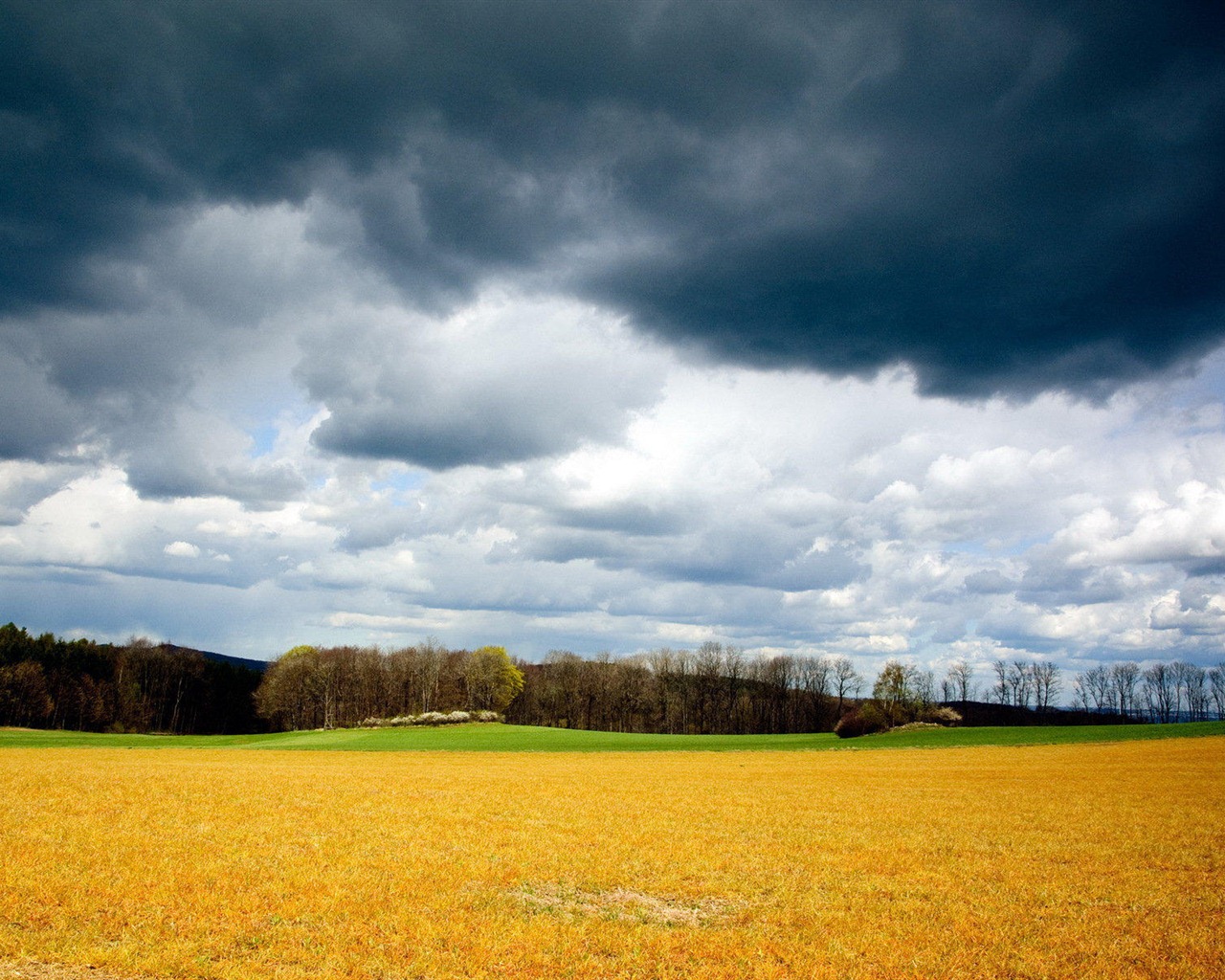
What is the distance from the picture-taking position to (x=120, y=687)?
12756cm

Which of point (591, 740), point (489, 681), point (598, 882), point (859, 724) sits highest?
point (598, 882)

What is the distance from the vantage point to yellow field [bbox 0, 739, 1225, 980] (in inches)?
423

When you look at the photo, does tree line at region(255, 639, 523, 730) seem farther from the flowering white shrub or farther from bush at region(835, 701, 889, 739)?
bush at region(835, 701, 889, 739)

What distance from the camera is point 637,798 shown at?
1141 inches

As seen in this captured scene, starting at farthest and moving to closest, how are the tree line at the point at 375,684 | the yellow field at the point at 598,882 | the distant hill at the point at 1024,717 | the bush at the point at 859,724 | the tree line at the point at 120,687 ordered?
the distant hill at the point at 1024,717
the tree line at the point at 375,684
the tree line at the point at 120,687
the bush at the point at 859,724
the yellow field at the point at 598,882

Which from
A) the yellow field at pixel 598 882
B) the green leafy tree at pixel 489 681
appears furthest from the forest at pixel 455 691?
the yellow field at pixel 598 882

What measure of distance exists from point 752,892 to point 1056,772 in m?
32.4

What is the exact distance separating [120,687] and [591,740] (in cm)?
9669

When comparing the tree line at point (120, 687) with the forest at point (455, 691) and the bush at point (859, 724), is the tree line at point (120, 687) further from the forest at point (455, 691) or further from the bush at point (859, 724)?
the bush at point (859, 724)

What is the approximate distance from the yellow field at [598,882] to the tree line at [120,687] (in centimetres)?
10422

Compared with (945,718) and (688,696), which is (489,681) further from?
(945,718)

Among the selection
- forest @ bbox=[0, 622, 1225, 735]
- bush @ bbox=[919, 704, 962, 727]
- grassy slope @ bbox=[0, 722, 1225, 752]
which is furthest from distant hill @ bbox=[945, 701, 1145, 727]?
grassy slope @ bbox=[0, 722, 1225, 752]

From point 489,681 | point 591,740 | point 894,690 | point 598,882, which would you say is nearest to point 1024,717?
point 894,690

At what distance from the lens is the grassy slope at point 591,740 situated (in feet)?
208
